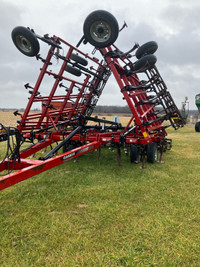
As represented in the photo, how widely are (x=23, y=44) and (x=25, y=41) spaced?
180mm

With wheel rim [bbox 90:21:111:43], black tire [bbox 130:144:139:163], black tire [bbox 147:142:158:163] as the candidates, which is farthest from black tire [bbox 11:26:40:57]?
black tire [bbox 147:142:158:163]

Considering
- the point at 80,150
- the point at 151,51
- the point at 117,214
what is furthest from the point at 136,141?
the point at 151,51

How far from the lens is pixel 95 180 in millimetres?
3977

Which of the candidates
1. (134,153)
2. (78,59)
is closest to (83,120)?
(134,153)

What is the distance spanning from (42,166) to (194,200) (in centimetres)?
272

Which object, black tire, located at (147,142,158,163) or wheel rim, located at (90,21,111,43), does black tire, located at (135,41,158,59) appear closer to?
wheel rim, located at (90,21,111,43)

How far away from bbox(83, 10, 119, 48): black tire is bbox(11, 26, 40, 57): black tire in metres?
1.72

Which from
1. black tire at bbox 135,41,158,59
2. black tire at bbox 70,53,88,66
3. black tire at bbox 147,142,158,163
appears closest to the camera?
black tire at bbox 147,142,158,163

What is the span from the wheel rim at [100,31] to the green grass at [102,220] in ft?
12.3

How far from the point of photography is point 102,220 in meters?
2.51

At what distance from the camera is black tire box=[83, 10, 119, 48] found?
442 cm

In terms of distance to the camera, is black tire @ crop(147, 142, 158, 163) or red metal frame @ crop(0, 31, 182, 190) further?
black tire @ crop(147, 142, 158, 163)

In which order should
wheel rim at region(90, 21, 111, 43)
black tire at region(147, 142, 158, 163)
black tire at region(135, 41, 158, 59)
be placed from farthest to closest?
1. black tire at region(135, 41, 158, 59)
2. black tire at region(147, 142, 158, 163)
3. wheel rim at region(90, 21, 111, 43)

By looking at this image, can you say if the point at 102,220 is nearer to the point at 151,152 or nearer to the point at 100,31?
the point at 151,152
